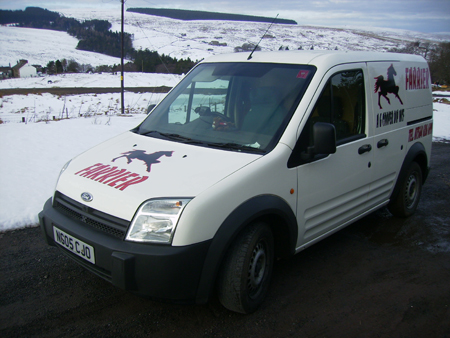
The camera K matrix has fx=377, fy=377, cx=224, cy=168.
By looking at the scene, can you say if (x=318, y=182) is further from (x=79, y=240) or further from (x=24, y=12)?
(x=24, y=12)

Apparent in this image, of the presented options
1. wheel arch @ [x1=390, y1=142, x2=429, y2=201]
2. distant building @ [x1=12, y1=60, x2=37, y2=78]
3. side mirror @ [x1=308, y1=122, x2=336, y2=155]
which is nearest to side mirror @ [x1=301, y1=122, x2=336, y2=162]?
side mirror @ [x1=308, y1=122, x2=336, y2=155]

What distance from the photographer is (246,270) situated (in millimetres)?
2652

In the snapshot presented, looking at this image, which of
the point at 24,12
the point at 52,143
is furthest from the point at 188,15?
the point at 52,143

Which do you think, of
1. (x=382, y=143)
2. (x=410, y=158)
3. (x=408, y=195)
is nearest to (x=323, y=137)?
(x=382, y=143)

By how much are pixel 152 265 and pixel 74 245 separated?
70 cm

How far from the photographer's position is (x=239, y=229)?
8.29ft

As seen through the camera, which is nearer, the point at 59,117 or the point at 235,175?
the point at 235,175

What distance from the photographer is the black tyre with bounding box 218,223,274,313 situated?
2.62 m

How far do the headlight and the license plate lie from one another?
1.10ft

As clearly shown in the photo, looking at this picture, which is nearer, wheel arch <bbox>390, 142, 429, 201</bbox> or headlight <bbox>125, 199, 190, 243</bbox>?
headlight <bbox>125, 199, 190, 243</bbox>

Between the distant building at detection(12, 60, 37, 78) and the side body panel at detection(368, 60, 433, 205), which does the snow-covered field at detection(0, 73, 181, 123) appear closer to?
Answer: the distant building at detection(12, 60, 37, 78)

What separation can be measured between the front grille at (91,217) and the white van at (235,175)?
0.04 ft

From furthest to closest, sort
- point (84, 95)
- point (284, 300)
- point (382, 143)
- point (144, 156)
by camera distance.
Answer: point (84, 95) < point (382, 143) < point (284, 300) < point (144, 156)

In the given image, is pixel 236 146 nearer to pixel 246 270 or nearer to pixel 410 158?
pixel 246 270
